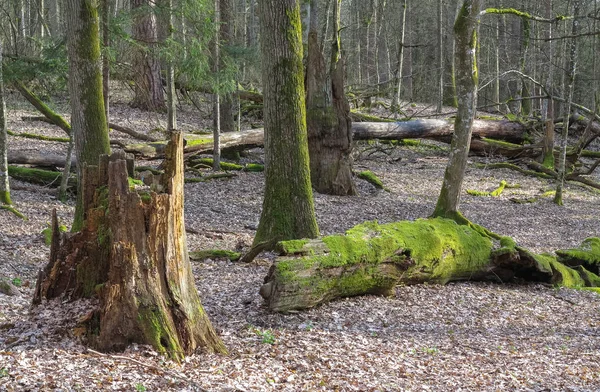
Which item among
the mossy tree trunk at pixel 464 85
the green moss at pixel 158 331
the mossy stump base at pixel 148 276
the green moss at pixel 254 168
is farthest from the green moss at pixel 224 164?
the green moss at pixel 158 331

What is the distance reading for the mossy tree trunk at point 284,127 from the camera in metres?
8.65

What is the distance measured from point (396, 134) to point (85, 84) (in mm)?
12012

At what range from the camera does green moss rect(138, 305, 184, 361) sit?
492 cm

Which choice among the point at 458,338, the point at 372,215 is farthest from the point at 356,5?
the point at 458,338

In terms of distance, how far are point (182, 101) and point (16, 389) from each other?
69.5 feet

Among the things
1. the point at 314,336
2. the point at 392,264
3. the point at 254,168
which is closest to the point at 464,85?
the point at 392,264

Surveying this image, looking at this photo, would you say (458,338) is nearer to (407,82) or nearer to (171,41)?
(171,41)

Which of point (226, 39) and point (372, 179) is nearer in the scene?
point (372, 179)

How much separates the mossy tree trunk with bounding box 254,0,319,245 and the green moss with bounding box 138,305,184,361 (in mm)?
4043

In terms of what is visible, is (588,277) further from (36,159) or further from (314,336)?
(36,159)

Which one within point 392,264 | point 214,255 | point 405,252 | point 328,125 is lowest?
point 214,255

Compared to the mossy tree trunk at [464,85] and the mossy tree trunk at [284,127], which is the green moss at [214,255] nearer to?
the mossy tree trunk at [284,127]

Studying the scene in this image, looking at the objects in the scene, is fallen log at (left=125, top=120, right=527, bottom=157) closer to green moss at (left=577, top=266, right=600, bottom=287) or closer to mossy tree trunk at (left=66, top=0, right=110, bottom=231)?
mossy tree trunk at (left=66, top=0, right=110, bottom=231)

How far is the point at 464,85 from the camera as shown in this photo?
11.0m
